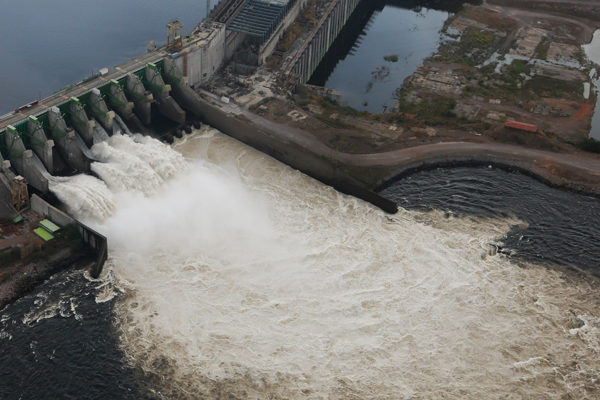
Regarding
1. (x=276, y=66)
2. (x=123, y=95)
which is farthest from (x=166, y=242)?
(x=276, y=66)

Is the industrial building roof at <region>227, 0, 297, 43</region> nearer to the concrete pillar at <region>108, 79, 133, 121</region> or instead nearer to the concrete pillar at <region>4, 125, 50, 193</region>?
the concrete pillar at <region>108, 79, 133, 121</region>

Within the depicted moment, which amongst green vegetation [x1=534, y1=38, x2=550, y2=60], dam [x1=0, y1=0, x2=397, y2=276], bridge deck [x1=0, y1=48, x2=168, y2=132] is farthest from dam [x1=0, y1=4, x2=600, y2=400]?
green vegetation [x1=534, y1=38, x2=550, y2=60]

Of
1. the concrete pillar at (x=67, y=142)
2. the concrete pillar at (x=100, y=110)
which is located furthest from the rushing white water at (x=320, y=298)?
the concrete pillar at (x=100, y=110)

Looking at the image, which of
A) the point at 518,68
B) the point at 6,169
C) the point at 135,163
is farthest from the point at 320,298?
the point at 518,68

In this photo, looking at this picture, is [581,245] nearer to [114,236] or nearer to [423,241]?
[423,241]

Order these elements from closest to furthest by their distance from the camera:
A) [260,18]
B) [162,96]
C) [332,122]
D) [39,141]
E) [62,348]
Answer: [62,348] → [39,141] → [162,96] → [332,122] → [260,18]

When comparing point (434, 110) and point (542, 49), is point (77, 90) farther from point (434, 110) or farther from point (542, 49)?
point (542, 49)

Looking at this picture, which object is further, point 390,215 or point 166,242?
point 390,215
